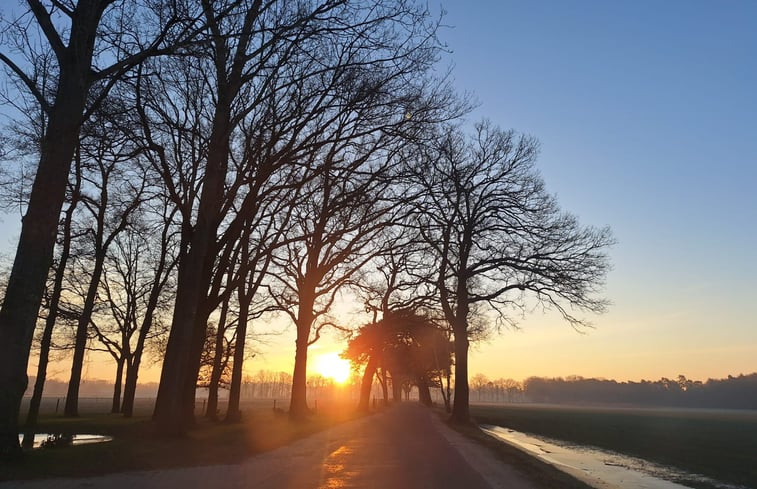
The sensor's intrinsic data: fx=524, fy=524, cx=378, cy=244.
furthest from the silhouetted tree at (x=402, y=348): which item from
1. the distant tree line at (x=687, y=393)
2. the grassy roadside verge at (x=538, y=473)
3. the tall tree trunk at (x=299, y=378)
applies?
the distant tree line at (x=687, y=393)

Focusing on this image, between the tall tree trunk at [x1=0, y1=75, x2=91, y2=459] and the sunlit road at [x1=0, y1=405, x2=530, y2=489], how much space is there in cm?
183

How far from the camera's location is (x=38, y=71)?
523 inches

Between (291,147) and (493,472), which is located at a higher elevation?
(291,147)

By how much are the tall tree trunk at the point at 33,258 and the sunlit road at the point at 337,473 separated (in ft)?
5.99

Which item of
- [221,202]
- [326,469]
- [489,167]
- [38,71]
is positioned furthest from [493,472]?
[489,167]

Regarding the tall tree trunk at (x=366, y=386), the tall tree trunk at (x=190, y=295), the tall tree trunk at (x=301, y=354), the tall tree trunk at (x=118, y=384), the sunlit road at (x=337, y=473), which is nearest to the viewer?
the sunlit road at (x=337, y=473)

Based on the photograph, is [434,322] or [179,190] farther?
[434,322]

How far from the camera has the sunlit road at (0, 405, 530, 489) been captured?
8.70 meters

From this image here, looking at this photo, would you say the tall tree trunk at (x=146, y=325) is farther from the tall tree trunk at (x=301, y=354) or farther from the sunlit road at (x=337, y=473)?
the sunlit road at (x=337, y=473)

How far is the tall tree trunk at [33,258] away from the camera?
9.12 metres

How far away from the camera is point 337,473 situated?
1013 cm

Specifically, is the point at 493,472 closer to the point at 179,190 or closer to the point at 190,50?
the point at 190,50

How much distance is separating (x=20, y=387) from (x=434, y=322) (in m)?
29.3

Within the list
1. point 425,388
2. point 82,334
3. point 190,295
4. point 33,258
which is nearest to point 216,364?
point 82,334
